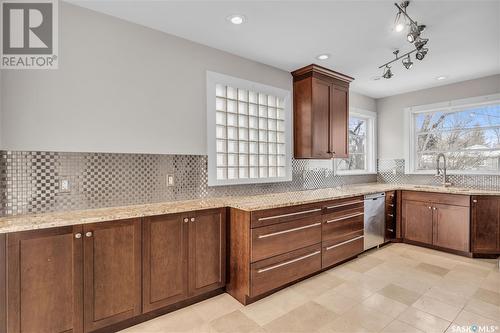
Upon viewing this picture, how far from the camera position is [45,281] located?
66.2 inches

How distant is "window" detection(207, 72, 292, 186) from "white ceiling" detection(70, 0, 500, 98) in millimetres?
399

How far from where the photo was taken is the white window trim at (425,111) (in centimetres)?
389

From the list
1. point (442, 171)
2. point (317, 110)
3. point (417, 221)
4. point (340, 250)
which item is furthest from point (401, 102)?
Result: point (340, 250)

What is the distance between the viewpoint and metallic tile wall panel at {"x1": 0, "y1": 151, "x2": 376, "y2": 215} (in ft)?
6.22

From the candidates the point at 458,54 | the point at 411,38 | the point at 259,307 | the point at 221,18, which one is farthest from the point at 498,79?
the point at 259,307

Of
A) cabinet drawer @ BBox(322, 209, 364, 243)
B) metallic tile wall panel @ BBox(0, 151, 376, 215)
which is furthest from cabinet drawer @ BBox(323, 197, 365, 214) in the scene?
metallic tile wall panel @ BBox(0, 151, 376, 215)

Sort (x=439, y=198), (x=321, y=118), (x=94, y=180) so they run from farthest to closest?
(x=439, y=198) < (x=321, y=118) < (x=94, y=180)

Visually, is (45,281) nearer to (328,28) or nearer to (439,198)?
(328,28)

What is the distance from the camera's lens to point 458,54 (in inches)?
120

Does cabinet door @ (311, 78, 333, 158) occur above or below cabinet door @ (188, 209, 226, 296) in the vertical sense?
above

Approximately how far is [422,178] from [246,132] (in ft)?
11.1

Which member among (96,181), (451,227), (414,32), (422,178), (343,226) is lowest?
(451,227)

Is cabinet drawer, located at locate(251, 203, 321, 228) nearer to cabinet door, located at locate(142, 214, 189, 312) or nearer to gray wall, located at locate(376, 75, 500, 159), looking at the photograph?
cabinet door, located at locate(142, 214, 189, 312)

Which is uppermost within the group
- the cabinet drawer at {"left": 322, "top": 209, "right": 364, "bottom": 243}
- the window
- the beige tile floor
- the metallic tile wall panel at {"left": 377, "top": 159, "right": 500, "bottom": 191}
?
the window
